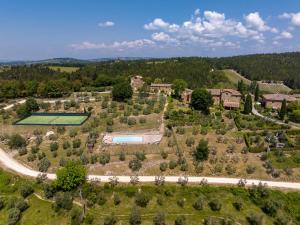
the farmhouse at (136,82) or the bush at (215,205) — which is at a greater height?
the farmhouse at (136,82)

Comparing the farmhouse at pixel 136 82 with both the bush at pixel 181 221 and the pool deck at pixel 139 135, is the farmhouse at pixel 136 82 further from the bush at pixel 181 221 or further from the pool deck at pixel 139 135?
the bush at pixel 181 221

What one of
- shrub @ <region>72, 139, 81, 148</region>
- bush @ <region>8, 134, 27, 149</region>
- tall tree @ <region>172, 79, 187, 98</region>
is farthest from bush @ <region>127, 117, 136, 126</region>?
tall tree @ <region>172, 79, 187, 98</region>

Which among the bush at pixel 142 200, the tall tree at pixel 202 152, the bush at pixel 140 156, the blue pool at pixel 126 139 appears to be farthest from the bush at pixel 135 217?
the blue pool at pixel 126 139

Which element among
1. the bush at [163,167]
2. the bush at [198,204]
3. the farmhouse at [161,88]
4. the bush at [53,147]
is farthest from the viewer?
the farmhouse at [161,88]

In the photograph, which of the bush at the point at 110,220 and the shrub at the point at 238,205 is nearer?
the bush at the point at 110,220

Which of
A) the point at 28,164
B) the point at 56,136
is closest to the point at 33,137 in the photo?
the point at 56,136

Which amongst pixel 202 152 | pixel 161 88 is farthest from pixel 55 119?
pixel 161 88

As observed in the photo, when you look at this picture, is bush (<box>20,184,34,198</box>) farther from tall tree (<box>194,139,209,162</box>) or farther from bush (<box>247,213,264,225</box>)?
bush (<box>247,213,264,225</box>)
